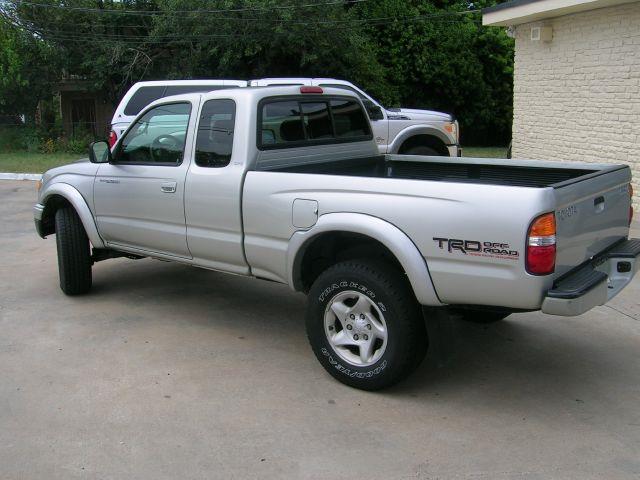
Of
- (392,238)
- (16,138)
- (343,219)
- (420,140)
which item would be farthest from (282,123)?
(16,138)

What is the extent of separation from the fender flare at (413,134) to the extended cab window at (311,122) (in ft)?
19.7

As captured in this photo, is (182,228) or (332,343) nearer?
(332,343)

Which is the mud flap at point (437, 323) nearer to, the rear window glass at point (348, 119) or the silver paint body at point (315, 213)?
the silver paint body at point (315, 213)

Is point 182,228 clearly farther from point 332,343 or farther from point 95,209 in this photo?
point 332,343

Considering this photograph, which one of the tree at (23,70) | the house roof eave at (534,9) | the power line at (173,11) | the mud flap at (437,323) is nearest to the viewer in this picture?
the mud flap at (437,323)

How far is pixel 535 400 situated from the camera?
4.35 m

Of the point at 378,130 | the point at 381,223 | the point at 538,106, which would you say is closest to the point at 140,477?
the point at 381,223

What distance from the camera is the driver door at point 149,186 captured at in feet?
18.0

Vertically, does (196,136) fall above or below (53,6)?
below

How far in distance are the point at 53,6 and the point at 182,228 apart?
68.3 ft

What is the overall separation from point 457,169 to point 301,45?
1676cm

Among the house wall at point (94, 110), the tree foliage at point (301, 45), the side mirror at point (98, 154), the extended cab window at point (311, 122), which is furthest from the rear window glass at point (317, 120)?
the house wall at point (94, 110)

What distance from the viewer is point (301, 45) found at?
21.5 metres

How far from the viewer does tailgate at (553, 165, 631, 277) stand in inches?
150
